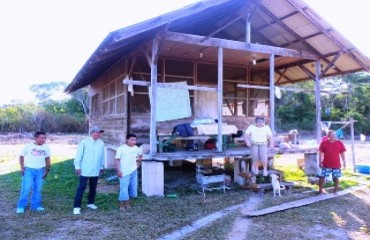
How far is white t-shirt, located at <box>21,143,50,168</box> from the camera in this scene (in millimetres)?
6348

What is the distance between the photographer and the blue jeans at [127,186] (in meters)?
6.66

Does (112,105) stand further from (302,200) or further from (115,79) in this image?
(302,200)

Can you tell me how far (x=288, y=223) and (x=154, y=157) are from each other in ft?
11.2

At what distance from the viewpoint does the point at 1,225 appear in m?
5.58

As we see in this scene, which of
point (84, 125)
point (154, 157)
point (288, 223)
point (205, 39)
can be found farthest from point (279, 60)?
point (84, 125)

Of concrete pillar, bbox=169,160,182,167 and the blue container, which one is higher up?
concrete pillar, bbox=169,160,182,167

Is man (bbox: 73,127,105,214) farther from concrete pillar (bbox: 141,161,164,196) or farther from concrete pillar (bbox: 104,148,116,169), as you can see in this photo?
concrete pillar (bbox: 104,148,116,169)

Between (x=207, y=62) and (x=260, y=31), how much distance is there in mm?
2114

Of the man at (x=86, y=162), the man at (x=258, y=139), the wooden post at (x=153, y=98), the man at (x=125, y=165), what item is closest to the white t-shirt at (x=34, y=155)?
the man at (x=86, y=162)

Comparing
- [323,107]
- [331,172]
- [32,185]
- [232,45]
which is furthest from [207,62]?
[323,107]

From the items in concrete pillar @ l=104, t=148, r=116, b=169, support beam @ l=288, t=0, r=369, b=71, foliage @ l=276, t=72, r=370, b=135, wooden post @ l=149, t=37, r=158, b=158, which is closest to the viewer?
wooden post @ l=149, t=37, r=158, b=158

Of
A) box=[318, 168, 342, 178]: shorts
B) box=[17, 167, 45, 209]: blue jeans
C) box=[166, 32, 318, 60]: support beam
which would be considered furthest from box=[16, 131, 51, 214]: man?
box=[318, 168, 342, 178]: shorts

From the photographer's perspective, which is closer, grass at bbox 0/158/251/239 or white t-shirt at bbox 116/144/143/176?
grass at bbox 0/158/251/239

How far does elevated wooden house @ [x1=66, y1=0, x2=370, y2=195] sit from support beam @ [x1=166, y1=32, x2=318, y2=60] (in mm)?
26
